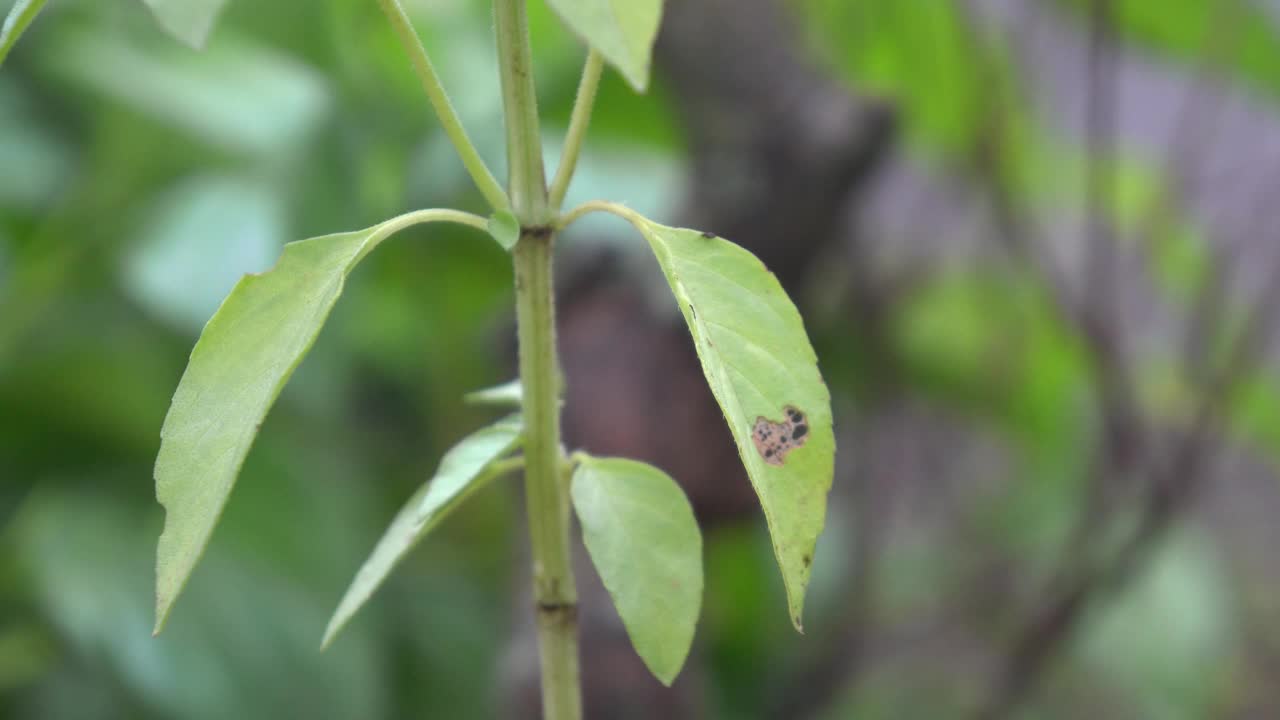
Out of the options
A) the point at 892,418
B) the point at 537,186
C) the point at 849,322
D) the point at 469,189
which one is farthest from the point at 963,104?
the point at 537,186

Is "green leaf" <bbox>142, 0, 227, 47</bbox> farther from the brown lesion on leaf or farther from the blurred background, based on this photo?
the blurred background

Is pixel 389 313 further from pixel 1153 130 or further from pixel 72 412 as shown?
pixel 1153 130

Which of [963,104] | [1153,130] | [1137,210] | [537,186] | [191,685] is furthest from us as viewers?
[1153,130]

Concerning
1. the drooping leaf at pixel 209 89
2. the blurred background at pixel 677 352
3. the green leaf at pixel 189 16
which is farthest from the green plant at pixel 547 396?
the drooping leaf at pixel 209 89

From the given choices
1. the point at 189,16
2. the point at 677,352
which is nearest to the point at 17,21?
the point at 189,16

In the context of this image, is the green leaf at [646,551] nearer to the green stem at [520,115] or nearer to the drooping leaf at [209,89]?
the green stem at [520,115]

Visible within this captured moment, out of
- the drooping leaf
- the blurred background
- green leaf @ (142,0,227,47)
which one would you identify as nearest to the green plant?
green leaf @ (142,0,227,47)

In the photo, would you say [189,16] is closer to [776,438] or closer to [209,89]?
[776,438]
